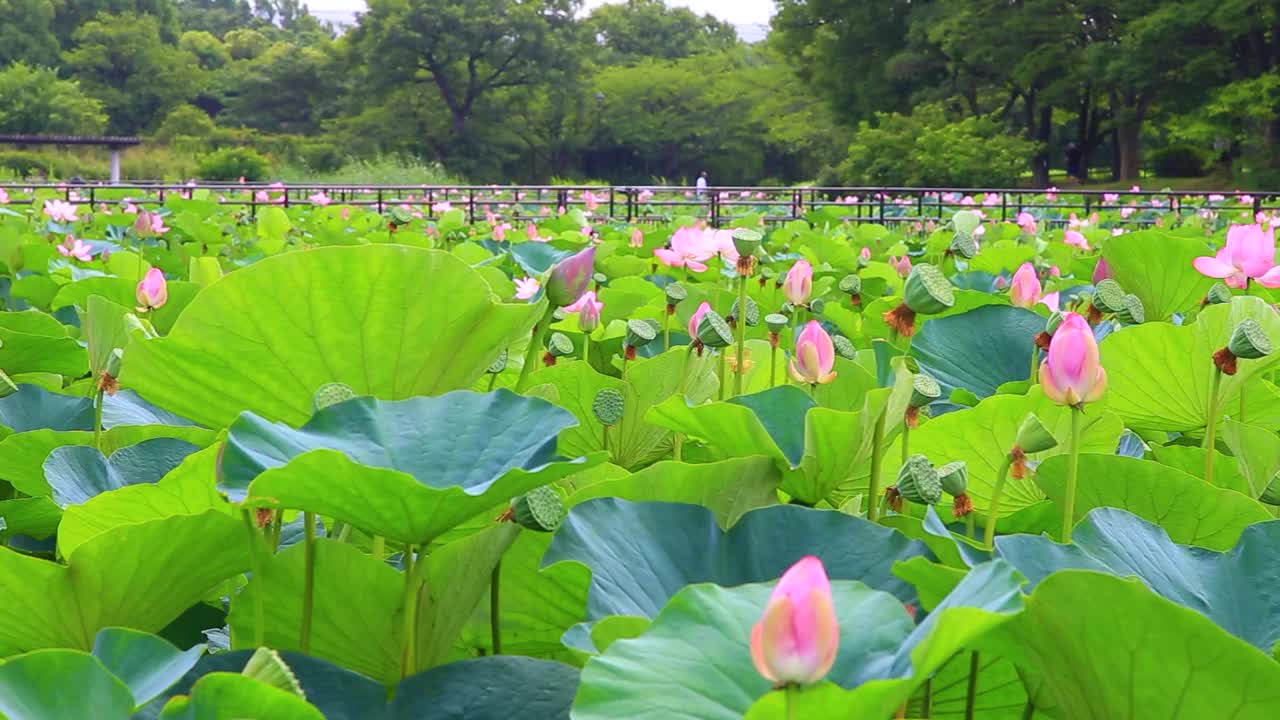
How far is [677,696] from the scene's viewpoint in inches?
13.4

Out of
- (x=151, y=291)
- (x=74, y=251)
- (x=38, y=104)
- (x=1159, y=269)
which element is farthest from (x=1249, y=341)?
(x=38, y=104)

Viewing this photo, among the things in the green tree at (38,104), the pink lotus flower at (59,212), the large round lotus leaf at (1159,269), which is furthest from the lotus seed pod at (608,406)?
the green tree at (38,104)

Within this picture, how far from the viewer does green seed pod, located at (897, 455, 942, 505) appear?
0.53m

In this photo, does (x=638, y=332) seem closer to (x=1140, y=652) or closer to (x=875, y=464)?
(x=875, y=464)

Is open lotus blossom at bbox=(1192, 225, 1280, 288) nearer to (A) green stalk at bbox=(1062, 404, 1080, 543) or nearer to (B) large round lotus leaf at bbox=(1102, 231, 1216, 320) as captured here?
(B) large round lotus leaf at bbox=(1102, 231, 1216, 320)

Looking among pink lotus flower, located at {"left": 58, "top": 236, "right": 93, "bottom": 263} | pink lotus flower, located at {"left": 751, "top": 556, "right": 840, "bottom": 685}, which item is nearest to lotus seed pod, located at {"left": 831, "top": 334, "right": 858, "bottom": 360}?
pink lotus flower, located at {"left": 751, "top": 556, "right": 840, "bottom": 685}

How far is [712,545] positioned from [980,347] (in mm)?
597

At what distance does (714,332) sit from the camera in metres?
0.77

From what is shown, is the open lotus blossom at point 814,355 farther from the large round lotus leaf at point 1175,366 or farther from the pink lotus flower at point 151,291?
the pink lotus flower at point 151,291

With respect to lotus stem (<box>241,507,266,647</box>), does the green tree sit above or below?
above

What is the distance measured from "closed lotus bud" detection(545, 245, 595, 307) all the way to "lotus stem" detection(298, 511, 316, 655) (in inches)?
10.1

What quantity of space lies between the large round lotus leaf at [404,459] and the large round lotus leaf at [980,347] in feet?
1.90

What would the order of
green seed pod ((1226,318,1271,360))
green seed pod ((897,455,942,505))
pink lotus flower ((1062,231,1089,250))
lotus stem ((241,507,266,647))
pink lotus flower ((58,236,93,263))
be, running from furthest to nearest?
pink lotus flower ((1062,231,1089,250)) → pink lotus flower ((58,236,93,263)) → green seed pod ((1226,318,1271,360)) → green seed pod ((897,455,942,505)) → lotus stem ((241,507,266,647))

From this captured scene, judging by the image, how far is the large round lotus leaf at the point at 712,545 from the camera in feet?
1.54
